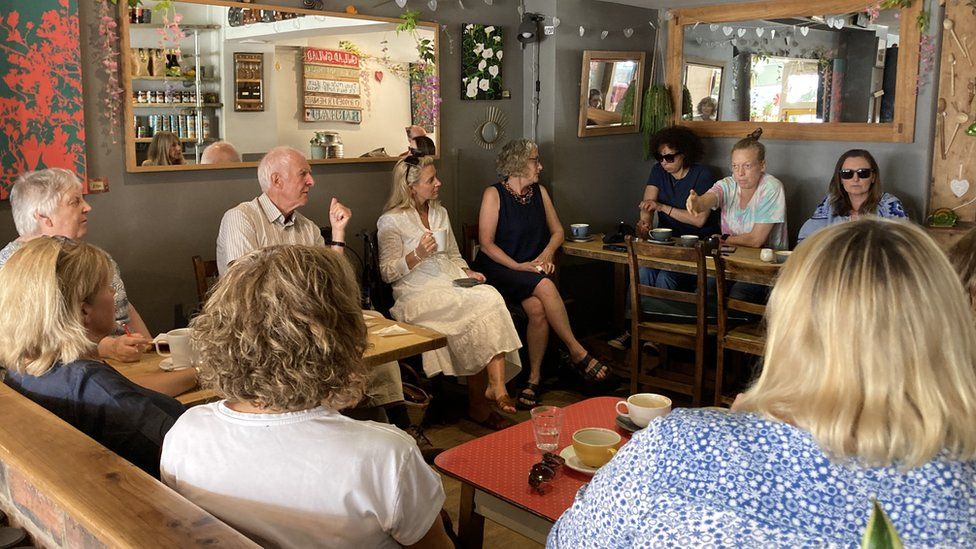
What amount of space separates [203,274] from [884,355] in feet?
10.3

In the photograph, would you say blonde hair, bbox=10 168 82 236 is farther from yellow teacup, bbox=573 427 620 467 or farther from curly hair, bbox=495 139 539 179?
curly hair, bbox=495 139 539 179

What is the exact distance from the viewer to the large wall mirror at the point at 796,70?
480 cm

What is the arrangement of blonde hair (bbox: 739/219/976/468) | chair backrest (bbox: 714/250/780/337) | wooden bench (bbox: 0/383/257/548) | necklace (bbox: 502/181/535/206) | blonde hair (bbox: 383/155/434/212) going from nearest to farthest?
1. blonde hair (bbox: 739/219/976/468)
2. wooden bench (bbox: 0/383/257/548)
3. chair backrest (bbox: 714/250/780/337)
4. blonde hair (bbox: 383/155/434/212)
5. necklace (bbox: 502/181/535/206)

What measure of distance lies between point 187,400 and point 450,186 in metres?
2.91

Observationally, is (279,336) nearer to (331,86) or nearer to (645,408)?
(645,408)

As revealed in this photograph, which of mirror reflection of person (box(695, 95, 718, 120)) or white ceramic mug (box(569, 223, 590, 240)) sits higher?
mirror reflection of person (box(695, 95, 718, 120))

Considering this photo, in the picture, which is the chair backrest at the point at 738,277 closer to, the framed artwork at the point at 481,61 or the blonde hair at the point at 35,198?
the framed artwork at the point at 481,61

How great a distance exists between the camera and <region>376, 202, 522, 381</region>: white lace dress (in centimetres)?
425

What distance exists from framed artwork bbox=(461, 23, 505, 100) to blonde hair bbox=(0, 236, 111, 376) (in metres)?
3.39

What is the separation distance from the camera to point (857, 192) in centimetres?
435

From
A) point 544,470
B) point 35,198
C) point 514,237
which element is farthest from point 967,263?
point 514,237

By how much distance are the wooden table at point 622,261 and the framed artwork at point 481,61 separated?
101 cm

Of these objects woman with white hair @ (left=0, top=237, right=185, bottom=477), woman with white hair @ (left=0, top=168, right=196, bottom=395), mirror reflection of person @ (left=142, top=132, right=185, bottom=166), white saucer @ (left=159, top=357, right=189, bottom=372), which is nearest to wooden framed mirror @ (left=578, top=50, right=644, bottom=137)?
mirror reflection of person @ (left=142, top=132, right=185, bottom=166)

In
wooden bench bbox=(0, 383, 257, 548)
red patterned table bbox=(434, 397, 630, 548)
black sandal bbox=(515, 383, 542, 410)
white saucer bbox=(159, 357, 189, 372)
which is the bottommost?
black sandal bbox=(515, 383, 542, 410)
